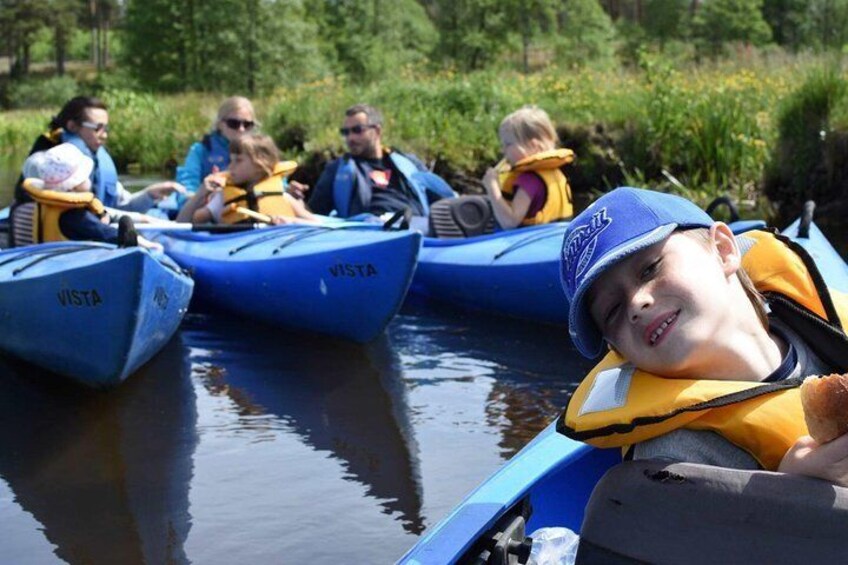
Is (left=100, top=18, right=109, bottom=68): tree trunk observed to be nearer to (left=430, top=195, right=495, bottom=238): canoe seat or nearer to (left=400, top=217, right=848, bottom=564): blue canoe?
(left=430, top=195, right=495, bottom=238): canoe seat

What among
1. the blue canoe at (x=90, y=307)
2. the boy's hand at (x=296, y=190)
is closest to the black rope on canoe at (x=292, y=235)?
the blue canoe at (x=90, y=307)

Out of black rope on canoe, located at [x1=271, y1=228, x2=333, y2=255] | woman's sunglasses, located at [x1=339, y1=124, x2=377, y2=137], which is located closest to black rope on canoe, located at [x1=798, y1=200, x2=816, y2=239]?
black rope on canoe, located at [x1=271, y1=228, x2=333, y2=255]

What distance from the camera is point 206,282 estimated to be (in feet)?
21.2

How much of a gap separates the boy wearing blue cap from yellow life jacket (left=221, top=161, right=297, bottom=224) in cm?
492

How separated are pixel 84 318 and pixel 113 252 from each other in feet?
0.95

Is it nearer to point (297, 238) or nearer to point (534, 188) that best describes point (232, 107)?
point (297, 238)

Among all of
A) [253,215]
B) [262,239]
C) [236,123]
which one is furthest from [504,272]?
[236,123]

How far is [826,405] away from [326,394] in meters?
3.78

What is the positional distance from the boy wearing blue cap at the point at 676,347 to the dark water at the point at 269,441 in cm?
178

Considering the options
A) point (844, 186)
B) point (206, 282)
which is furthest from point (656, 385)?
point (844, 186)

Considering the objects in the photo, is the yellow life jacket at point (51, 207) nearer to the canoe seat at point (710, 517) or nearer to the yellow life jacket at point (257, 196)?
the yellow life jacket at point (257, 196)

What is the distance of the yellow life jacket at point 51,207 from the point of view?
571 cm

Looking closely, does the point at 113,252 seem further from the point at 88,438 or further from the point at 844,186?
the point at 844,186

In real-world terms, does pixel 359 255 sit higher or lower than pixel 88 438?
higher
